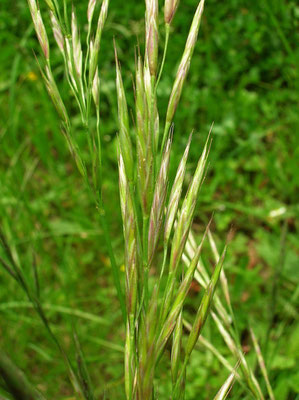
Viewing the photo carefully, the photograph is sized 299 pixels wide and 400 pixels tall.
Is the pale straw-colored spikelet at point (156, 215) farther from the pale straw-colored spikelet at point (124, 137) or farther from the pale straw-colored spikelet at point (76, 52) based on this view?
the pale straw-colored spikelet at point (76, 52)

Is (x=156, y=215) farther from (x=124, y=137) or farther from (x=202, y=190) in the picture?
(x=202, y=190)

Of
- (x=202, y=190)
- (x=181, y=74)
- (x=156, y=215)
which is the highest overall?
(x=181, y=74)

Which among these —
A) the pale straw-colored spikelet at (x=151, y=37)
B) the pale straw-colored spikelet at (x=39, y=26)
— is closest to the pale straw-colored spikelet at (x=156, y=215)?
the pale straw-colored spikelet at (x=151, y=37)

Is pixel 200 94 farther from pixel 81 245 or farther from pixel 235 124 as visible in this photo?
pixel 81 245

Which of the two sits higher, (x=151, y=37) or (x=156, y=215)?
(x=151, y=37)

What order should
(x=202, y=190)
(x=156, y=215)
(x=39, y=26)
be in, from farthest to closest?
1. (x=202, y=190)
2. (x=39, y=26)
3. (x=156, y=215)

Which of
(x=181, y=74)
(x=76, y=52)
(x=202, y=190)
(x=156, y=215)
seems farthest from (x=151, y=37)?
(x=202, y=190)

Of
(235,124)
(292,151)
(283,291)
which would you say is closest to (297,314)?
(283,291)

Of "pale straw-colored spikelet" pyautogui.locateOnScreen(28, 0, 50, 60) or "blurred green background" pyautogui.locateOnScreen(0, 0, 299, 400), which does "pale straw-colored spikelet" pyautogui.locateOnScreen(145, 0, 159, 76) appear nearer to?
"pale straw-colored spikelet" pyautogui.locateOnScreen(28, 0, 50, 60)
